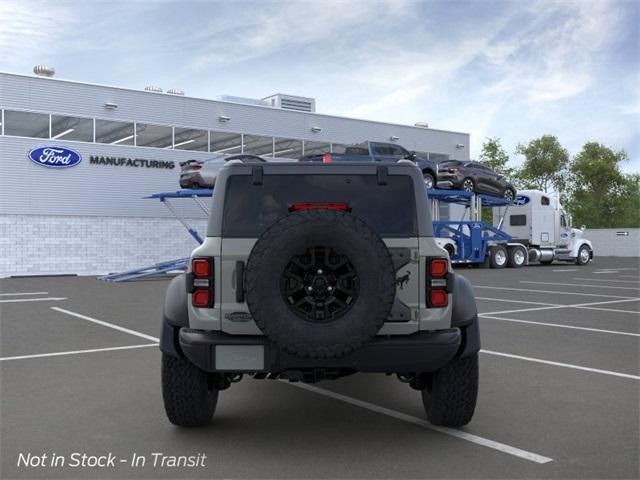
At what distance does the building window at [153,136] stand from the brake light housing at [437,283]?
25.8 m

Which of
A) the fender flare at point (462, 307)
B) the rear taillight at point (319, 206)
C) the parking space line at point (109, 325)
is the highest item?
the rear taillight at point (319, 206)

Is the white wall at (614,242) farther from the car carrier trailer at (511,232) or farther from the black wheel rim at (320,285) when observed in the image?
the black wheel rim at (320,285)

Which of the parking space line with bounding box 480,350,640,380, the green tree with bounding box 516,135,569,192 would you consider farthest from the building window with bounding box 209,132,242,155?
the green tree with bounding box 516,135,569,192

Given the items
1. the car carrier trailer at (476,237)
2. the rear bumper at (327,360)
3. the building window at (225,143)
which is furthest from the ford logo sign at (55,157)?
→ the rear bumper at (327,360)

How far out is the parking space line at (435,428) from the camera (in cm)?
421

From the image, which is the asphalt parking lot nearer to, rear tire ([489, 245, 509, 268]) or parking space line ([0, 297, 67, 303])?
parking space line ([0, 297, 67, 303])

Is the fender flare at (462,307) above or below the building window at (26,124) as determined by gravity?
below

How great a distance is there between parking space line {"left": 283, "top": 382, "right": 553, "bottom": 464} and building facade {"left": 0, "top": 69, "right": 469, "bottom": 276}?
890 inches

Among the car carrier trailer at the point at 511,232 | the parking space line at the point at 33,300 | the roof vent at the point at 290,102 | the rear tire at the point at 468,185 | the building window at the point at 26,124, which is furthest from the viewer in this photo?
the roof vent at the point at 290,102

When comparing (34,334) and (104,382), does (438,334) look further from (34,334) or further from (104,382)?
(34,334)

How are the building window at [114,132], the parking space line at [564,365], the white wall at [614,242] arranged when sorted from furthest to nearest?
the white wall at [614,242], the building window at [114,132], the parking space line at [564,365]

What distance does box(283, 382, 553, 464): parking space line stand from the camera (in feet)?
13.8

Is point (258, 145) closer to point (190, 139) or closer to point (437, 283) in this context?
point (190, 139)

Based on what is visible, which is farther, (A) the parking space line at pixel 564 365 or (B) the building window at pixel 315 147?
(B) the building window at pixel 315 147
